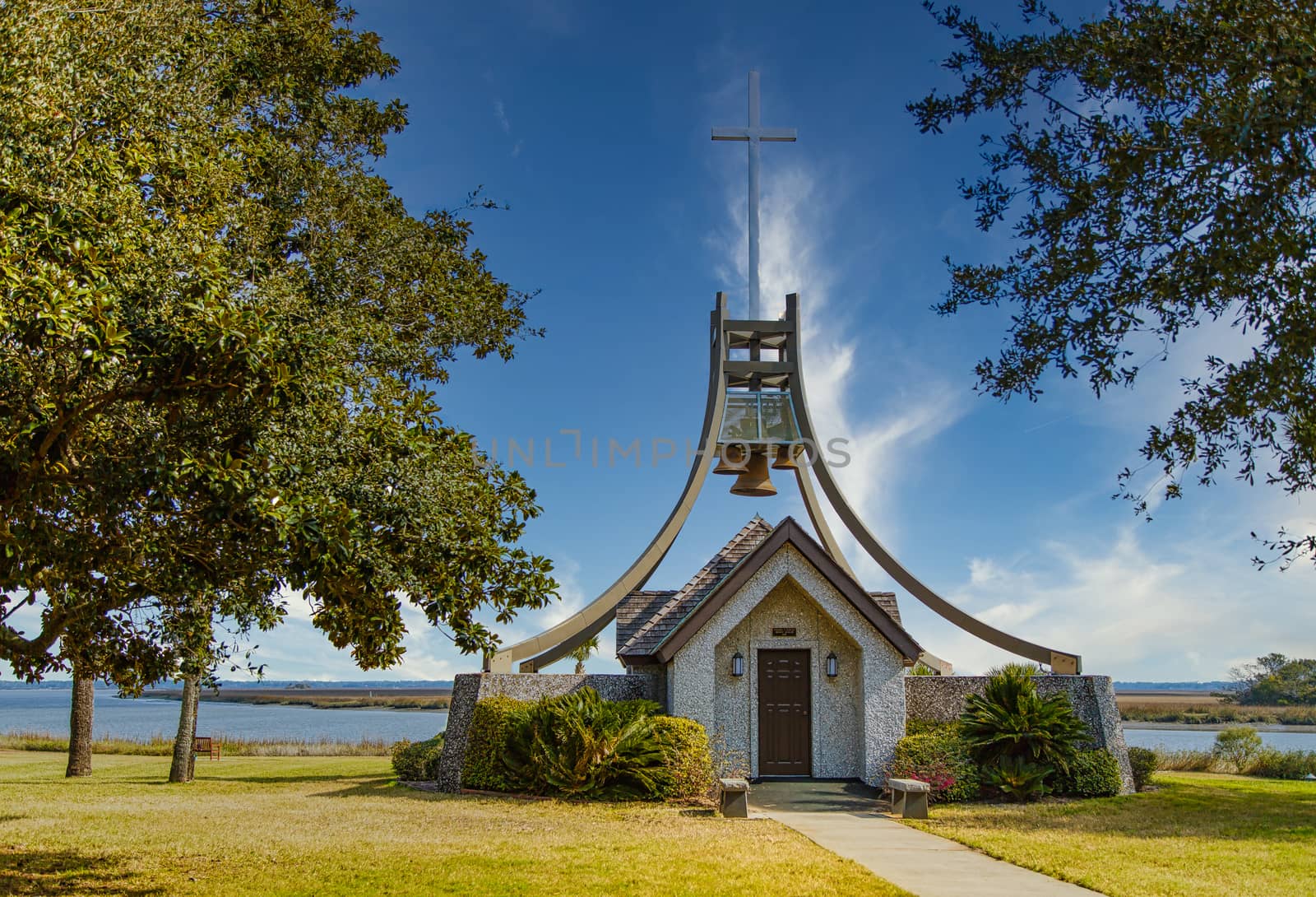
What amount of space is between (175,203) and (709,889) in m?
8.31

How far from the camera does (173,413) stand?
823 cm

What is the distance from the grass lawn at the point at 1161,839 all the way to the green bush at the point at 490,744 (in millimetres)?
6877

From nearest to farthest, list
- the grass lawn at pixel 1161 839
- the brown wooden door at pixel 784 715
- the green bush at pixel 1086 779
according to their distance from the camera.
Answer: the grass lawn at pixel 1161 839
the green bush at pixel 1086 779
the brown wooden door at pixel 784 715

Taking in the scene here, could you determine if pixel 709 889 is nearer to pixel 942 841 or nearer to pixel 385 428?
pixel 942 841

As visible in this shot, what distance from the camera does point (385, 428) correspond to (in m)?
9.41

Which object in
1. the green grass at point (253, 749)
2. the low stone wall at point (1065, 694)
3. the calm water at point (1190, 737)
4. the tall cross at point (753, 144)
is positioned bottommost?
the calm water at point (1190, 737)

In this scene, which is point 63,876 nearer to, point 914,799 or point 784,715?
point 914,799

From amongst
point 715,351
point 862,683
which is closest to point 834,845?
point 862,683

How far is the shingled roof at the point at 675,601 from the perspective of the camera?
18.8 m

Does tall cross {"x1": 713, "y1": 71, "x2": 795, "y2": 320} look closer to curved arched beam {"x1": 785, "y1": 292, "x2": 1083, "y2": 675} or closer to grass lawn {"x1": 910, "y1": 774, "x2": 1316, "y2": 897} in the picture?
curved arched beam {"x1": 785, "y1": 292, "x2": 1083, "y2": 675}

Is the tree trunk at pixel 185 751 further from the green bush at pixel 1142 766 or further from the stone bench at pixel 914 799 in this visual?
the green bush at pixel 1142 766

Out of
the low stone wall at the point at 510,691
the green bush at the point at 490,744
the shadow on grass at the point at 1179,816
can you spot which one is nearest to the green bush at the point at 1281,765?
the shadow on grass at the point at 1179,816

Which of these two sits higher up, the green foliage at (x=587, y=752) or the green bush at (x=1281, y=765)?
the green foliage at (x=587, y=752)

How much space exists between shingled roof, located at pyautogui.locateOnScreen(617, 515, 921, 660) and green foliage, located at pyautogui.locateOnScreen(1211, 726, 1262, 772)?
1046cm
